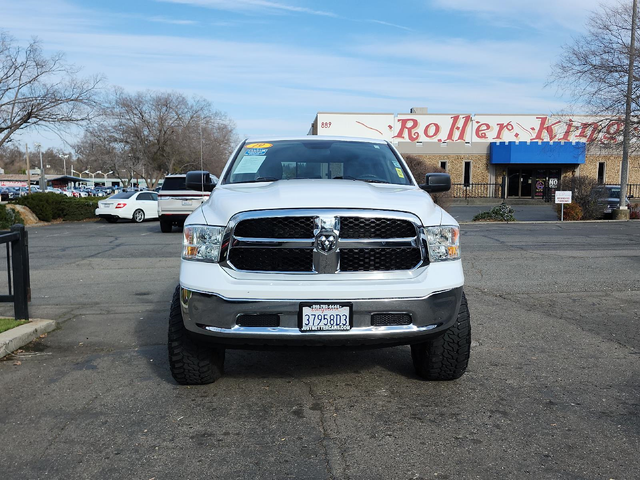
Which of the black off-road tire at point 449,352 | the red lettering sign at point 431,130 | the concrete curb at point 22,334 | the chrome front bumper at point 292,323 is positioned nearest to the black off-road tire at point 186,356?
the chrome front bumper at point 292,323

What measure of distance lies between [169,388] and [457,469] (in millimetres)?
2278

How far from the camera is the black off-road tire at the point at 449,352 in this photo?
432 cm

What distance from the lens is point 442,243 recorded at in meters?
4.18

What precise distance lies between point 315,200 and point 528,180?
148 ft

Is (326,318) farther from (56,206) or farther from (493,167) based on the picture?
(493,167)

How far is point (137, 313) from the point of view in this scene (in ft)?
24.2

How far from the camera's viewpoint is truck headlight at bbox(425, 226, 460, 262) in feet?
13.5

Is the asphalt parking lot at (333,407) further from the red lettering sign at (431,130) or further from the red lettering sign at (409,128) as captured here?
the red lettering sign at (431,130)

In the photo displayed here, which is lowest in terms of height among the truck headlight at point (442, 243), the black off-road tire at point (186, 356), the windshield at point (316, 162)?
the black off-road tire at point (186, 356)

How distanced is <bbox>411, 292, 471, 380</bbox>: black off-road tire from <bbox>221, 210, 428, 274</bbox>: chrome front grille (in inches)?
24.1

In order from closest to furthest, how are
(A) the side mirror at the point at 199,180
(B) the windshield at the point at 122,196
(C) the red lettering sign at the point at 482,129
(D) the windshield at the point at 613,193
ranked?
(A) the side mirror at the point at 199,180 → (D) the windshield at the point at 613,193 → (B) the windshield at the point at 122,196 → (C) the red lettering sign at the point at 482,129

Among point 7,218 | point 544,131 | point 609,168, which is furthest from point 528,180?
point 7,218

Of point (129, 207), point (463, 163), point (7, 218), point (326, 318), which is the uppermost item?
point (463, 163)

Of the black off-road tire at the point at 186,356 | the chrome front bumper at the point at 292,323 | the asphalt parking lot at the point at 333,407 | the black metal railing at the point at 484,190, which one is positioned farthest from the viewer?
the black metal railing at the point at 484,190
